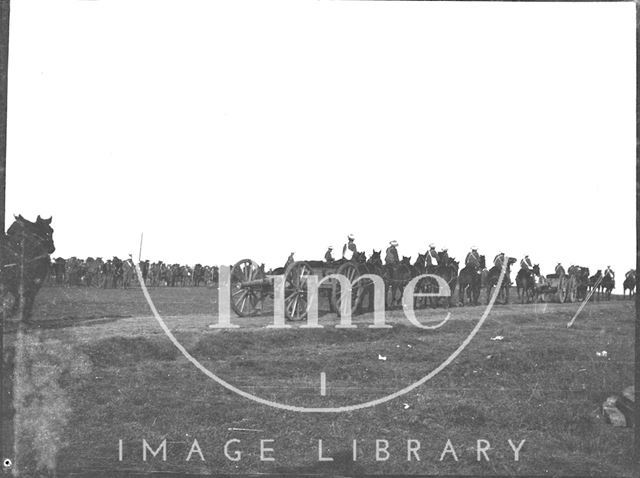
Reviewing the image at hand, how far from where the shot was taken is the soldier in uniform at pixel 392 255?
16.8 ft

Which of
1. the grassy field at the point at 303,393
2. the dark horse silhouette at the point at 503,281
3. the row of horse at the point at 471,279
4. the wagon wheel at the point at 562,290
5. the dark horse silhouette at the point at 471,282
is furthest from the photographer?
the wagon wheel at the point at 562,290

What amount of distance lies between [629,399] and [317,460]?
2150mm

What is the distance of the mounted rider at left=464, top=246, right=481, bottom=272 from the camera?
5.25m

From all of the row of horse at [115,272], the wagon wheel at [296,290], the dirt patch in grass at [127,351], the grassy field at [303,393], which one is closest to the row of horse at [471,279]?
the grassy field at [303,393]

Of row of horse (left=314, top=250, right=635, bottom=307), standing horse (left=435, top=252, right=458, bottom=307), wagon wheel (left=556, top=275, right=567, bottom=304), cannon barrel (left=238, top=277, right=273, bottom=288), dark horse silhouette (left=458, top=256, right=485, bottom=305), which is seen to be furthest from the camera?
wagon wheel (left=556, top=275, right=567, bottom=304)

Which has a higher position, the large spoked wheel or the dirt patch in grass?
the large spoked wheel

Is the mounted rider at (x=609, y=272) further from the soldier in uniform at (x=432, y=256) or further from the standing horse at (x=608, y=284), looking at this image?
the soldier in uniform at (x=432, y=256)

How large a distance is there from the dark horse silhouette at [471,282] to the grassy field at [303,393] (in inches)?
24.8

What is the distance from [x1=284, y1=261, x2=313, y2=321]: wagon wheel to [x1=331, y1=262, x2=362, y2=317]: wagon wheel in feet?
0.77

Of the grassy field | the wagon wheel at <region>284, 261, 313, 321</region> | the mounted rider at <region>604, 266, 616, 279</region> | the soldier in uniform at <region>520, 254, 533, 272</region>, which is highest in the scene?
the soldier in uniform at <region>520, 254, 533, 272</region>

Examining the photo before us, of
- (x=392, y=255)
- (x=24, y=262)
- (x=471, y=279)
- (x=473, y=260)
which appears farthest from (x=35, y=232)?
(x=471, y=279)

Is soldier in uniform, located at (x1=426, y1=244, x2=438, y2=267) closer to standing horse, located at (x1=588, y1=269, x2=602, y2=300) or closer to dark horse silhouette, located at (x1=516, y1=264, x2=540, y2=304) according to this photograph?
dark horse silhouette, located at (x1=516, y1=264, x2=540, y2=304)

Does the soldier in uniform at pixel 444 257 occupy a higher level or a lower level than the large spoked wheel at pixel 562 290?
higher

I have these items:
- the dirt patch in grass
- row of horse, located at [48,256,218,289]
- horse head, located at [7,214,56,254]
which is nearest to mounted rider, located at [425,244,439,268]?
row of horse, located at [48,256,218,289]
